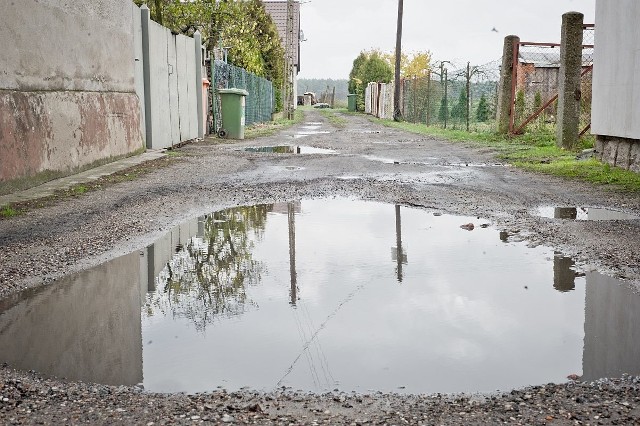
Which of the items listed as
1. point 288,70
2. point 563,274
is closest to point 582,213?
point 563,274

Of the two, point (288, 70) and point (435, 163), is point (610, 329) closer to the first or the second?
point (435, 163)

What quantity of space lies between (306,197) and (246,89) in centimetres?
1833

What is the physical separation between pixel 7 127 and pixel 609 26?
8.78 meters

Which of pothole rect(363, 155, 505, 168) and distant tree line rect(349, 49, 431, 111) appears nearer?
pothole rect(363, 155, 505, 168)

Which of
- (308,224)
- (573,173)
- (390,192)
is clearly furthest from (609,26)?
(308,224)

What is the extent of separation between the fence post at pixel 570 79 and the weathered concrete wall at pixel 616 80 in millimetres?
1875

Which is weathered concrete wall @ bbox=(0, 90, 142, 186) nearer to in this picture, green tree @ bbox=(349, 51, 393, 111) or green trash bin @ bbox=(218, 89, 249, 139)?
green trash bin @ bbox=(218, 89, 249, 139)

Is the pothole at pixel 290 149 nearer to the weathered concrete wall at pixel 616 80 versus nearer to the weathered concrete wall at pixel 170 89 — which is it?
the weathered concrete wall at pixel 170 89

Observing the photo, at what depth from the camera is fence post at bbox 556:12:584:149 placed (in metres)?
13.9

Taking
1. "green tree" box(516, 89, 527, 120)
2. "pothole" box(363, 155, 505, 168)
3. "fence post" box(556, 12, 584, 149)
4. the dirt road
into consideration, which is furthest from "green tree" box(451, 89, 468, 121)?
"pothole" box(363, 155, 505, 168)

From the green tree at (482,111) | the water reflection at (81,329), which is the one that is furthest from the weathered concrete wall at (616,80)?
the green tree at (482,111)

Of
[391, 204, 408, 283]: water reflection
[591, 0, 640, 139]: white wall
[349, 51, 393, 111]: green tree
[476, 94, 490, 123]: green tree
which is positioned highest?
[349, 51, 393, 111]: green tree

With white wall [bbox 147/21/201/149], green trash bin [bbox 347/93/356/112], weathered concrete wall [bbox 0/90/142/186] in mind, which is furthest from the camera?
green trash bin [bbox 347/93/356/112]

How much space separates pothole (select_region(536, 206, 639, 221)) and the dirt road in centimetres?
16
